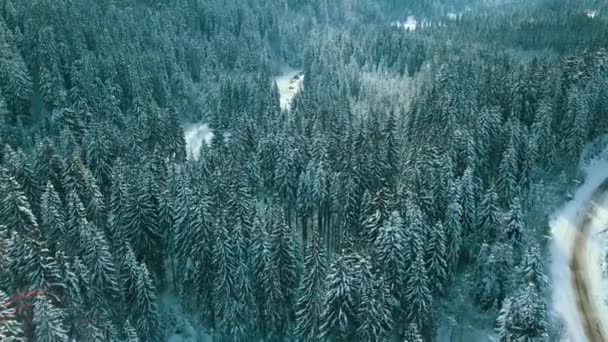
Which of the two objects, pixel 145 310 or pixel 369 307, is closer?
pixel 369 307

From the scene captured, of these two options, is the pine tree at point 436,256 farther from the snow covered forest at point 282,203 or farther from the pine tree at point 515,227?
the pine tree at point 515,227

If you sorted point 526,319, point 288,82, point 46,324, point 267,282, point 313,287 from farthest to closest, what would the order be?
point 288,82 → point 267,282 → point 313,287 → point 46,324 → point 526,319

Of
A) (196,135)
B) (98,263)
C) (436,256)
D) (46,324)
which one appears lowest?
(196,135)

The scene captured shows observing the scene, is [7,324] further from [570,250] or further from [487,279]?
[570,250]

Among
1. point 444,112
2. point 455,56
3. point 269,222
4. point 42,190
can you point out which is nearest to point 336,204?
point 269,222

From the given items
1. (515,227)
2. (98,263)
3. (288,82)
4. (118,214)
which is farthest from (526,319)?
(288,82)

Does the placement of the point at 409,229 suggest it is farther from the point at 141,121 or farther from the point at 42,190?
the point at 141,121
